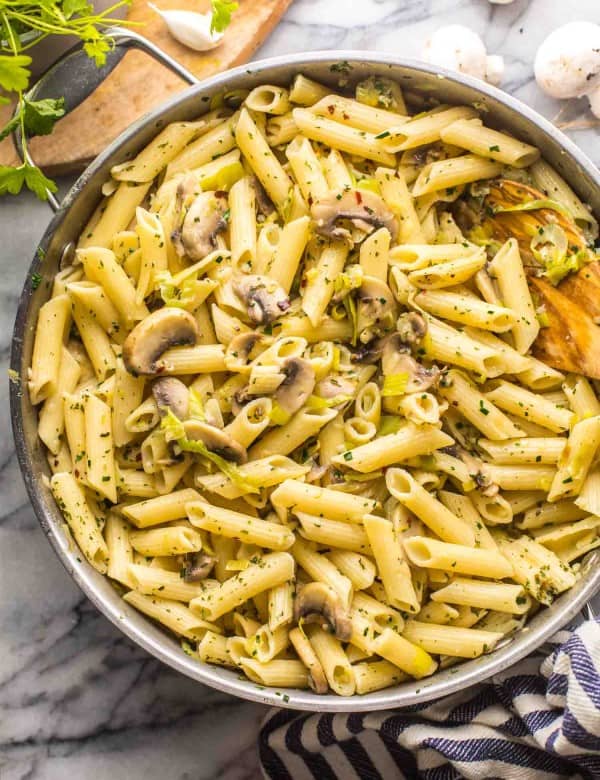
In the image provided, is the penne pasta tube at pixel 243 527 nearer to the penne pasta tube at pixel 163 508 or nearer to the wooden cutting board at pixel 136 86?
the penne pasta tube at pixel 163 508

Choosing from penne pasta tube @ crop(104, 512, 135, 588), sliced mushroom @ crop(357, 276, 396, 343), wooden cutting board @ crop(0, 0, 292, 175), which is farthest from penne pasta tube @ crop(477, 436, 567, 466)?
A: wooden cutting board @ crop(0, 0, 292, 175)

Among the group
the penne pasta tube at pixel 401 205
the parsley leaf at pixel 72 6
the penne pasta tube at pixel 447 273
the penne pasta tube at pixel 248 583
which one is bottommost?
the penne pasta tube at pixel 248 583

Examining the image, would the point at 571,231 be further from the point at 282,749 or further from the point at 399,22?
the point at 282,749

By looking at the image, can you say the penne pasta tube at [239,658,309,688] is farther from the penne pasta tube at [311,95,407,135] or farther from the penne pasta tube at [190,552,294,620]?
the penne pasta tube at [311,95,407,135]

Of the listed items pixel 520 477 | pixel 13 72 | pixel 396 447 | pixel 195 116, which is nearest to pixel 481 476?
pixel 520 477

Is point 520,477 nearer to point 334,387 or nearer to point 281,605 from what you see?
point 334,387

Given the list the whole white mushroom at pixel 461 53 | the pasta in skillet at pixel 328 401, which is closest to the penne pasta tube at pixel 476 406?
the pasta in skillet at pixel 328 401
